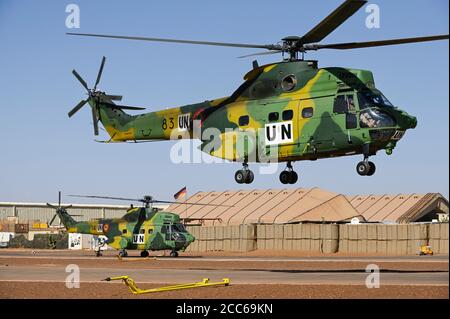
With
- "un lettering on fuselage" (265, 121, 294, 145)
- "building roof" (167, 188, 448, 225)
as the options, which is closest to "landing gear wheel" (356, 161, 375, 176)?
"un lettering on fuselage" (265, 121, 294, 145)

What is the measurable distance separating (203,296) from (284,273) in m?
12.9

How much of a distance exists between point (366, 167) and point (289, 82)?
5.51m

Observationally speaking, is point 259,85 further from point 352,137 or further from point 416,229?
point 416,229

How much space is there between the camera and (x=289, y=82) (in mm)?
35812

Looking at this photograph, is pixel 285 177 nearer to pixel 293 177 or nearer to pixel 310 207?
pixel 293 177

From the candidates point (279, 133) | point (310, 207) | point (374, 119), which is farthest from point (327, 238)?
point (374, 119)

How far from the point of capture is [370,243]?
70375mm

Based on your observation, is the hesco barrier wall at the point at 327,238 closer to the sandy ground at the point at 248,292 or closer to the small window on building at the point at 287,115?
the small window on building at the point at 287,115

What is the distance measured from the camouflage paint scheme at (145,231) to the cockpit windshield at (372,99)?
32.9 metres

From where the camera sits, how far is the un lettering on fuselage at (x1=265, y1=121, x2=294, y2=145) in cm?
3500

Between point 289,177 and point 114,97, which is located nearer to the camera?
point 289,177

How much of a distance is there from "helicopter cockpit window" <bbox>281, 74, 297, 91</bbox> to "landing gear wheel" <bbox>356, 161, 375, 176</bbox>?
4856mm

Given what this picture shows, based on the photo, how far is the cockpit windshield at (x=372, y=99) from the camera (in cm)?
3353
